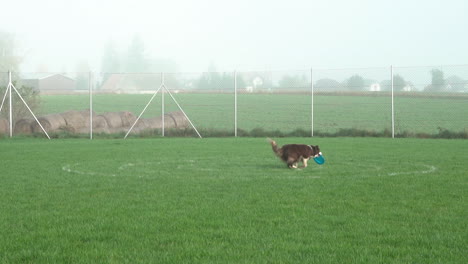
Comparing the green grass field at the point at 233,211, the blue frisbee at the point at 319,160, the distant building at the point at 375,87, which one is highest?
the distant building at the point at 375,87

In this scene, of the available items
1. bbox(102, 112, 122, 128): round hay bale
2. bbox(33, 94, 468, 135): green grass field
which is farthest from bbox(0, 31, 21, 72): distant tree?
bbox(102, 112, 122, 128): round hay bale

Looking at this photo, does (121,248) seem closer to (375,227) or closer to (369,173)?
(375,227)

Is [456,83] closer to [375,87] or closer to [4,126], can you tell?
[375,87]

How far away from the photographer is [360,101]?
41.6 metres

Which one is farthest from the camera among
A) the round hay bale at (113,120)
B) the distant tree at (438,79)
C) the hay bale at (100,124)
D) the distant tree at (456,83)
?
the round hay bale at (113,120)

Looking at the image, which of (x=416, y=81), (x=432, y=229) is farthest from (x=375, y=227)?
(x=416, y=81)

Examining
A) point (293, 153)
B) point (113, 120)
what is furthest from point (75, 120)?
point (293, 153)

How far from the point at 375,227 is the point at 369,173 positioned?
5085mm

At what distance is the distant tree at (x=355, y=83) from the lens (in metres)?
27.6

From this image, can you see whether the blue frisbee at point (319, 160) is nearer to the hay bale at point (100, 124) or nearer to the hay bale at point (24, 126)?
the hay bale at point (100, 124)

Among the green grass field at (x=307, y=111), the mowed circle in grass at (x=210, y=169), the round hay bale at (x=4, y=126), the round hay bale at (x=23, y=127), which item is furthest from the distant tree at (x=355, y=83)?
the mowed circle in grass at (x=210, y=169)

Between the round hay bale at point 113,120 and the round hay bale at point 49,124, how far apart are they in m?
1.91

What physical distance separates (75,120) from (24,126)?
2.00 m

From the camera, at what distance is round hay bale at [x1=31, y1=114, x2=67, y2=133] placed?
80.5 ft
